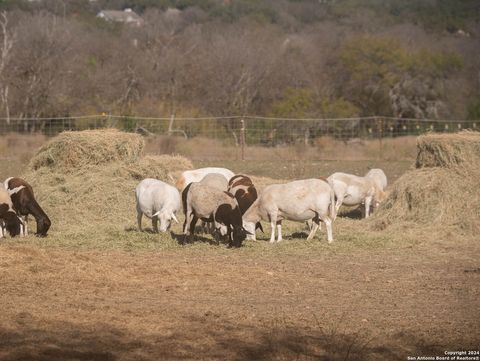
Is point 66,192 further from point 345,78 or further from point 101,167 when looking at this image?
point 345,78

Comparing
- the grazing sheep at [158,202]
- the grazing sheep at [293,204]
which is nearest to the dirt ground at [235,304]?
the grazing sheep at [293,204]

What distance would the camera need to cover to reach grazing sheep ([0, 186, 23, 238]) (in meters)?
15.6

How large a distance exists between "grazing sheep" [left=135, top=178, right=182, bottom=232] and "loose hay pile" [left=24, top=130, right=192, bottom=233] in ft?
3.93

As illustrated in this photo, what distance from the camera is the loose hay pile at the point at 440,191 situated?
17.2m

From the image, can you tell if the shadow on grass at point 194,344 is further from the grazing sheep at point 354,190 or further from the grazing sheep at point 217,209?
the grazing sheep at point 354,190

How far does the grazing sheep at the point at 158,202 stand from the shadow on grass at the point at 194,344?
6.34 m

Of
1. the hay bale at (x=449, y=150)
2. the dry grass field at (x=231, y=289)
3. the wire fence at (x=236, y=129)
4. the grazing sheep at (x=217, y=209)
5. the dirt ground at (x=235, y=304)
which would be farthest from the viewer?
the wire fence at (x=236, y=129)

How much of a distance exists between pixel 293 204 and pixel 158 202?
257 centimetres

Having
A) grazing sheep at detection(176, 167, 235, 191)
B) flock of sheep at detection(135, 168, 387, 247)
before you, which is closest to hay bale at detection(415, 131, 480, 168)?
flock of sheep at detection(135, 168, 387, 247)

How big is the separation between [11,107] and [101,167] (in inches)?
1037

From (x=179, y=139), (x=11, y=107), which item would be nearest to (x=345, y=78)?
(x=11, y=107)

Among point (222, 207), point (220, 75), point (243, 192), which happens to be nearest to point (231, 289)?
point (222, 207)

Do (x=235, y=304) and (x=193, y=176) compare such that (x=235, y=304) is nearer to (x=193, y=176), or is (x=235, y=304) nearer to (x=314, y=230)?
(x=314, y=230)

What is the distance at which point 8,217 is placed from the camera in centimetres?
1562
